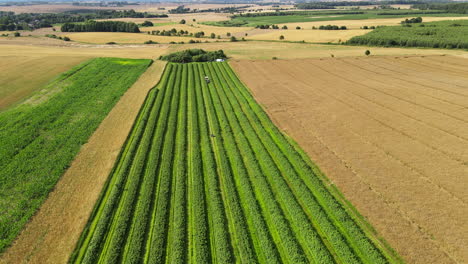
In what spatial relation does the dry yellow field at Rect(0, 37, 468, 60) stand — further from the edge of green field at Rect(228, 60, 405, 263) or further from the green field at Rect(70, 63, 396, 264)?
the edge of green field at Rect(228, 60, 405, 263)

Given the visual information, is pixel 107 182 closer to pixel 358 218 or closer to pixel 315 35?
pixel 358 218

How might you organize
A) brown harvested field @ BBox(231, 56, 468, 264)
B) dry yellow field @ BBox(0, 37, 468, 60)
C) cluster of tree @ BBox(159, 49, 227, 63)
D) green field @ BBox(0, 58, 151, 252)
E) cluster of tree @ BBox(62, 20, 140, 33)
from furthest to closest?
cluster of tree @ BBox(62, 20, 140, 33) → dry yellow field @ BBox(0, 37, 468, 60) → cluster of tree @ BBox(159, 49, 227, 63) → green field @ BBox(0, 58, 151, 252) → brown harvested field @ BBox(231, 56, 468, 264)

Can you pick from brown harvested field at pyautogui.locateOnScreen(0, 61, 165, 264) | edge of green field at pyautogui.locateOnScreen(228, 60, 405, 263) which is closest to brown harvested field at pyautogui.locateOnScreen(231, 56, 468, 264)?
edge of green field at pyautogui.locateOnScreen(228, 60, 405, 263)

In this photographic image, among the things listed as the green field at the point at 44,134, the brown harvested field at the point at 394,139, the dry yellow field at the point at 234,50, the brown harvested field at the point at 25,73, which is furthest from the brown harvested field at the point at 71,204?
the dry yellow field at the point at 234,50

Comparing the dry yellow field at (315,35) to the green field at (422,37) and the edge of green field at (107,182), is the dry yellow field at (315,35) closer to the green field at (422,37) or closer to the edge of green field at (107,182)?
the green field at (422,37)

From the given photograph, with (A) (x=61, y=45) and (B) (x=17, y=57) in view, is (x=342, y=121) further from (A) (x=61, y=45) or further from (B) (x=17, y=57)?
(A) (x=61, y=45)

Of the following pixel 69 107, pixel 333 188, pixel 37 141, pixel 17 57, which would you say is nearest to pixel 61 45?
pixel 17 57
